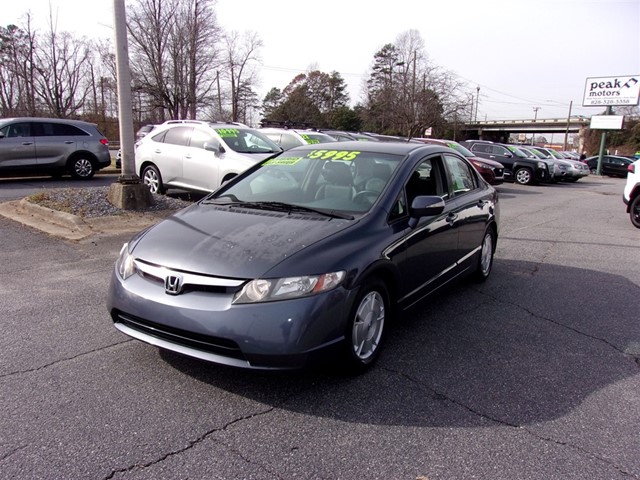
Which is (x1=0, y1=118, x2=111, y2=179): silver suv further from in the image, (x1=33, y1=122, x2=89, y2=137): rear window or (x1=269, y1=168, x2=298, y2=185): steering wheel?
(x1=269, y1=168, x2=298, y2=185): steering wheel

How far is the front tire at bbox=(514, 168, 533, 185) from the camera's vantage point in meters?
22.1

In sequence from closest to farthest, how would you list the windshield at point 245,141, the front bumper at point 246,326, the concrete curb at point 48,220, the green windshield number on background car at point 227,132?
1. the front bumper at point 246,326
2. the concrete curb at point 48,220
3. the windshield at point 245,141
4. the green windshield number on background car at point 227,132

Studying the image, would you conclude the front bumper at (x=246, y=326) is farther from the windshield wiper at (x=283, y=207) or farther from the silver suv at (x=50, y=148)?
the silver suv at (x=50, y=148)

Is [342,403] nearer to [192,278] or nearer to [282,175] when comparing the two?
[192,278]

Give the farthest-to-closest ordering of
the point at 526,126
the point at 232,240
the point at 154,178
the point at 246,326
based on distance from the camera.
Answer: the point at 526,126 < the point at 154,178 < the point at 232,240 < the point at 246,326

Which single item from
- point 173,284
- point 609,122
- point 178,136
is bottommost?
point 173,284

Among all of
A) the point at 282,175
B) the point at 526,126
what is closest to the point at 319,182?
the point at 282,175

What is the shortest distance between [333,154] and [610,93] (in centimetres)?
4239

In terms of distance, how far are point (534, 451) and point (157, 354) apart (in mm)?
2555

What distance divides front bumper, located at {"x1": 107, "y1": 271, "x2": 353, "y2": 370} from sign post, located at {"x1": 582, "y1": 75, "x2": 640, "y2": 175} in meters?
39.4

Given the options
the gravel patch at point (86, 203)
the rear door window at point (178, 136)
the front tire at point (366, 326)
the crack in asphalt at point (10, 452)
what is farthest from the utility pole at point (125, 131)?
the crack in asphalt at point (10, 452)

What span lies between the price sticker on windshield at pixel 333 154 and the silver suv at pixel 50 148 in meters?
10.8

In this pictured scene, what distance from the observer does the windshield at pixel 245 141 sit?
10.1 meters

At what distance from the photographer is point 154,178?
428 inches
